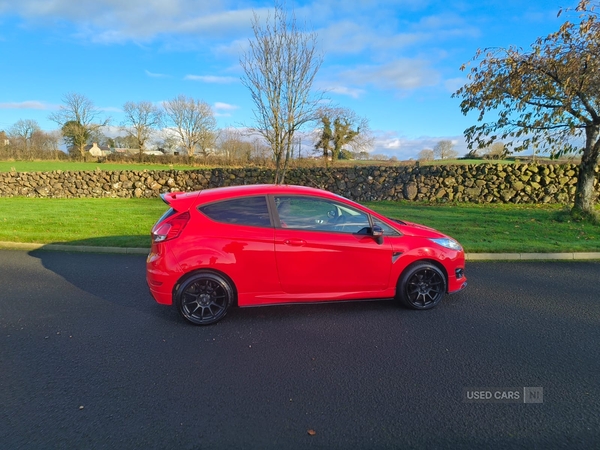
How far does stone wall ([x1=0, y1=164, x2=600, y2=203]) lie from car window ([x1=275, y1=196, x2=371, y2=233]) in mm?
13129

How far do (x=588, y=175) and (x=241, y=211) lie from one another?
11.3 meters

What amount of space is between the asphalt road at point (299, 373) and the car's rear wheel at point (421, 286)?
191mm

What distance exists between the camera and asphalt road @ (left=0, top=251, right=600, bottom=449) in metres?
2.55

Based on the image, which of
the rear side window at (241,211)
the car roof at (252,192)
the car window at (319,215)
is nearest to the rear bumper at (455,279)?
the car window at (319,215)

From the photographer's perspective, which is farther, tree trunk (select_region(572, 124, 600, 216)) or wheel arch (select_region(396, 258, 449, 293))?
tree trunk (select_region(572, 124, 600, 216))

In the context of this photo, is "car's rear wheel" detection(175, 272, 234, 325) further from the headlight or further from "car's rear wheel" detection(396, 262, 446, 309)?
the headlight

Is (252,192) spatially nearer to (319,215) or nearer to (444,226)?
(319,215)

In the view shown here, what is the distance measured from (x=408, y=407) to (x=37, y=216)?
45.1ft

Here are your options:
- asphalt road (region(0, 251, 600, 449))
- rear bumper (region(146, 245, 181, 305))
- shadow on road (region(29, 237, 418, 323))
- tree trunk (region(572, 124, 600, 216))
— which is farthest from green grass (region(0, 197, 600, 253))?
rear bumper (region(146, 245, 181, 305))

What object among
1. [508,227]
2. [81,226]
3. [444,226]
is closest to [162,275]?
[81,226]

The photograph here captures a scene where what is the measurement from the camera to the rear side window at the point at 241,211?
4434 millimetres

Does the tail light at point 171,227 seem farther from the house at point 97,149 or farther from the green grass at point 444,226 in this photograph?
the house at point 97,149

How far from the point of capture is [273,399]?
9.62 ft

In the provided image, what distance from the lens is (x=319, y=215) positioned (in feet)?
15.4
